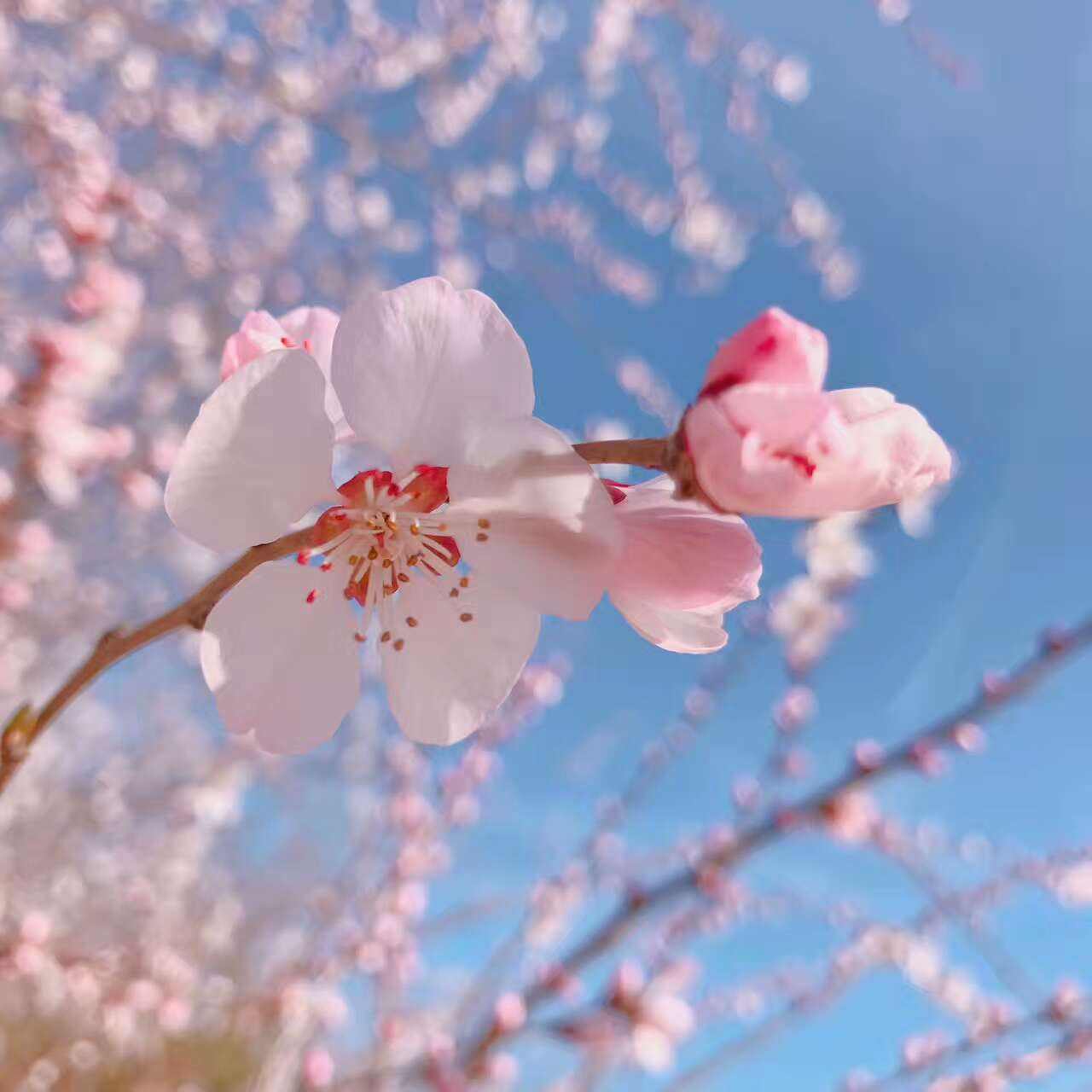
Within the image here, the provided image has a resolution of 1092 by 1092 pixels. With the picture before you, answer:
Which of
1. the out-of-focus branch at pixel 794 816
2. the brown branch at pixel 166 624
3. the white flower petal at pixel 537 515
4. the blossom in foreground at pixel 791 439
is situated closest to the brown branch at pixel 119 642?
the brown branch at pixel 166 624

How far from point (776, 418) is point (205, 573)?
17.0 ft

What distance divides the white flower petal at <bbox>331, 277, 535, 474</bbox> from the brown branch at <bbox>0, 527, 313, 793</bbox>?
94 millimetres

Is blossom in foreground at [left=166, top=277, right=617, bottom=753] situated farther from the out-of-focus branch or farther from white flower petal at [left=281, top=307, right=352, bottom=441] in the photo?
the out-of-focus branch

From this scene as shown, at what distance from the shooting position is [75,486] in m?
2.34

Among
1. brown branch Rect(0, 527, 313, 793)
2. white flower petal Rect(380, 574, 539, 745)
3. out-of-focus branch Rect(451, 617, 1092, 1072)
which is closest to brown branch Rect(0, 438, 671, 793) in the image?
brown branch Rect(0, 527, 313, 793)

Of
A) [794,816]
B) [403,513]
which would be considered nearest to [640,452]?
[403,513]

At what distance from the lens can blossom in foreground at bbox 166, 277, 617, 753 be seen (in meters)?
0.52

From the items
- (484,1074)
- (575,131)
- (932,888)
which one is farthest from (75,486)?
(575,131)

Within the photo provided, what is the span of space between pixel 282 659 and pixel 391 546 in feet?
0.37

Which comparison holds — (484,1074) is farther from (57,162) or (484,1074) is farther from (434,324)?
(57,162)

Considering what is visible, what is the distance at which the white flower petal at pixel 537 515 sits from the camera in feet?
1.63

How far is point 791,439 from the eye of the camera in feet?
1.41

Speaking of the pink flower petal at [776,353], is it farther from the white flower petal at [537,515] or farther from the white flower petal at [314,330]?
the white flower petal at [314,330]

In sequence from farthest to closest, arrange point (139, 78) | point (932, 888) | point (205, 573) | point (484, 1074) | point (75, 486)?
point (205, 573)
point (139, 78)
point (75, 486)
point (932, 888)
point (484, 1074)
